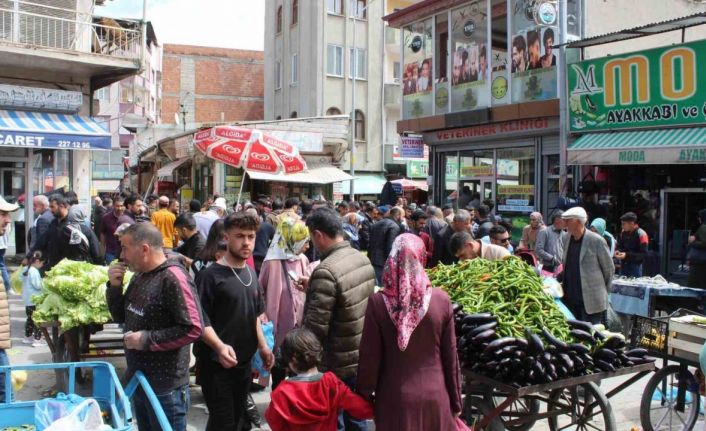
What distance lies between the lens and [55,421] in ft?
9.18

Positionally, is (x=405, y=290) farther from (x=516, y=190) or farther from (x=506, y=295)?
(x=516, y=190)

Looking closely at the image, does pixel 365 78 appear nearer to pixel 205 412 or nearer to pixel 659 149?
pixel 659 149

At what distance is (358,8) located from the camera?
106 ft

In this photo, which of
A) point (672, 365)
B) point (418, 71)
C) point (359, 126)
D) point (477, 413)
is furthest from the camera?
point (359, 126)

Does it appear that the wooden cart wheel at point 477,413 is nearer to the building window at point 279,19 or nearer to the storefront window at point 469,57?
the storefront window at point 469,57

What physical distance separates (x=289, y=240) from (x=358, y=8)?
1132 inches

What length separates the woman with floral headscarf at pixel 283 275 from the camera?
5.29m

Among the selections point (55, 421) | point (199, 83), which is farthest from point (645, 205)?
point (199, 83)

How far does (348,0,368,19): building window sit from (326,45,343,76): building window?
1810 millimetres

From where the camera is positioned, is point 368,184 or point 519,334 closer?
point 519,334

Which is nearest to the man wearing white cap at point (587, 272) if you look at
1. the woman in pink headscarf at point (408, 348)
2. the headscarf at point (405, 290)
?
the woman in pink headscarf at point (408, 348)

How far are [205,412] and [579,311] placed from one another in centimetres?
371

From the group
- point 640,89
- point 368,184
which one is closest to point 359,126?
point 368,184

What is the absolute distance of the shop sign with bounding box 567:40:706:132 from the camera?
12227 mm
